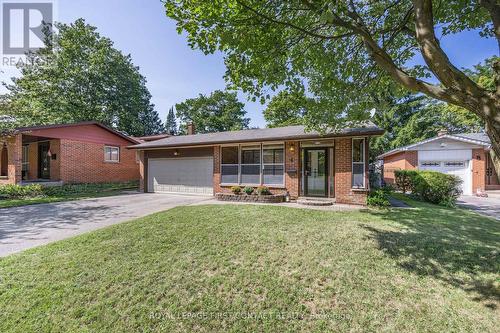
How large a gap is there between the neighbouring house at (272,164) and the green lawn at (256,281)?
4.17 m

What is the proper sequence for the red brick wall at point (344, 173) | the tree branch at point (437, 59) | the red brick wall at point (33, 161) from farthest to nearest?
the red brick wall at point (33, 161)
the red brick wall at point (344, 173)
the tree branch at point (437, 59)

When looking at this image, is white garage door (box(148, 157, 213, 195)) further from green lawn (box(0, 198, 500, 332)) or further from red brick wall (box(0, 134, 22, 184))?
green lawn (box(0, 198, 500, 332))

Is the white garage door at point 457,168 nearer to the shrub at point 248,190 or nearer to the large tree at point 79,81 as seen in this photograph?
the shrub at point 248,190

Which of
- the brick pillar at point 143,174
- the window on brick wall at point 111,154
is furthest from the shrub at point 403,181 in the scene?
the window on brick wall at point 111,154

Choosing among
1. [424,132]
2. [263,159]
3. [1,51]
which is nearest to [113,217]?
[263,159]

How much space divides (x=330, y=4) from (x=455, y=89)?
237 centimetres

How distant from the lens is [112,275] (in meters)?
4.03

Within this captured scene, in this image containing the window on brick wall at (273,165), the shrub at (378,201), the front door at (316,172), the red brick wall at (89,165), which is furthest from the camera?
the red brick wall at (89,165)

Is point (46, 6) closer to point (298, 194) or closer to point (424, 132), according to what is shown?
point (298, 194)

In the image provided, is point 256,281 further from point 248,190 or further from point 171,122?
point 171,122

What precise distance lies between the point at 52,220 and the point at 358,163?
A: 36.5ft

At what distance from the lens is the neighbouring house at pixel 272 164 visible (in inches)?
388

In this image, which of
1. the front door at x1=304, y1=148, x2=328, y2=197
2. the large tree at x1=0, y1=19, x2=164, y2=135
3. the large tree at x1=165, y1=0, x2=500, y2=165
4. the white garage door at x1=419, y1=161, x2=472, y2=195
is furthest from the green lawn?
the large tree at x1=0, y1=19, x2=164, y2=135

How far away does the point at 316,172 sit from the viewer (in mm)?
10992
